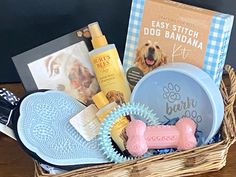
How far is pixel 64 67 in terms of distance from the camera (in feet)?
3.42

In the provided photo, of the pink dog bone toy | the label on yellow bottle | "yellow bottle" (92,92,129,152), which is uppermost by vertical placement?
the label on yellow bottle

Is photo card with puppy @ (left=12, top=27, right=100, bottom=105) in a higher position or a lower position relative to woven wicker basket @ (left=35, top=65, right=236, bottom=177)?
higher

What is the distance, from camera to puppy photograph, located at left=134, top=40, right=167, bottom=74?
3.27 ft

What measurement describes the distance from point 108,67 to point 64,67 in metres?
0.09

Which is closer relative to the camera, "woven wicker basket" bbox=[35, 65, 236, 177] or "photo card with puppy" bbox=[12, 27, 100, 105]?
"woven wicker basket" bbox=[35, 65, 236, 177]

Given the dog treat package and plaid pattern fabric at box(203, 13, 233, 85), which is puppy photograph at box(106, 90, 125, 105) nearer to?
the dog treat package

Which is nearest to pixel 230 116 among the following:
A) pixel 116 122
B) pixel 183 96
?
pixel 183 96

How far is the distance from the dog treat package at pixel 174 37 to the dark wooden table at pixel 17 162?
0.49 ft

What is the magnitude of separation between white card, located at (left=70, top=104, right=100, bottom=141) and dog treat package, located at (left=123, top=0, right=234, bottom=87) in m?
0.10

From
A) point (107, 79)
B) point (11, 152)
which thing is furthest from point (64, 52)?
point (11, 152)

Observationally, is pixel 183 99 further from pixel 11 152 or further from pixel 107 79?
pixel 11 152

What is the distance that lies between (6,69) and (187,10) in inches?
17.0

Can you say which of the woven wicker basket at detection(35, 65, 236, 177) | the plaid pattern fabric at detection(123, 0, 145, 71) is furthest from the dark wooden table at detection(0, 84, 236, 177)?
the plaid pattern fabric at detection(123, 0, 145, 71)

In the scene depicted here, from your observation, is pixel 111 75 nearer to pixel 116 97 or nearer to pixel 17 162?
pixel 116 97
